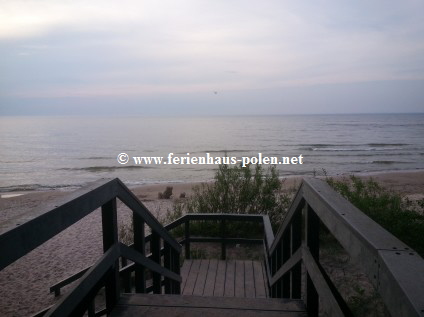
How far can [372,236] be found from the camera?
1.23 metres

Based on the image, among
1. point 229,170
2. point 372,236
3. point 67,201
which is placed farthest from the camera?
point 229,170

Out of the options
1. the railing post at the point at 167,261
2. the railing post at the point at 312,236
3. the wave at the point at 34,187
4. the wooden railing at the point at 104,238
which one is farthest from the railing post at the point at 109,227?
the wave at the point at 34,187

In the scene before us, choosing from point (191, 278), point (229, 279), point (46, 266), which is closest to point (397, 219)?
point (229, 279)

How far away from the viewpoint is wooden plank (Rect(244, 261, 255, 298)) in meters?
5.42

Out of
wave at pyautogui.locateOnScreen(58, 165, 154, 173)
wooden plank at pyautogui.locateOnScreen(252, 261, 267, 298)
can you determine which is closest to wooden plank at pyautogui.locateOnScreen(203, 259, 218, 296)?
wooden plank at pyautogui.locateOnScreen(252, 261, 267, 298)

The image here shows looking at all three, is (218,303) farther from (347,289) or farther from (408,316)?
(347,289)

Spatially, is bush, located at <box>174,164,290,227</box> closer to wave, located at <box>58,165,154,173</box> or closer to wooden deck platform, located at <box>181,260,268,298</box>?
wooden deck platform, located at <box>181,260,268,298</box>

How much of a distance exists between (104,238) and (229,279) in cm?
372

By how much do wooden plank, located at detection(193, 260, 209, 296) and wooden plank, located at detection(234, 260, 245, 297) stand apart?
1.52ft

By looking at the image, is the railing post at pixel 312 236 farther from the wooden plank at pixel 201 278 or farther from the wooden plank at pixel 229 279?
the wooden plank at pixel 201 278

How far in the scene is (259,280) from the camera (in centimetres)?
584

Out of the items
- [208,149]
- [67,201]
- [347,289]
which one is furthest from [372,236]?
[208,149]

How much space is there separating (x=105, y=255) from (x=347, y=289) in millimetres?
4426

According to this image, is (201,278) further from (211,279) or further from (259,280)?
(259,280)
